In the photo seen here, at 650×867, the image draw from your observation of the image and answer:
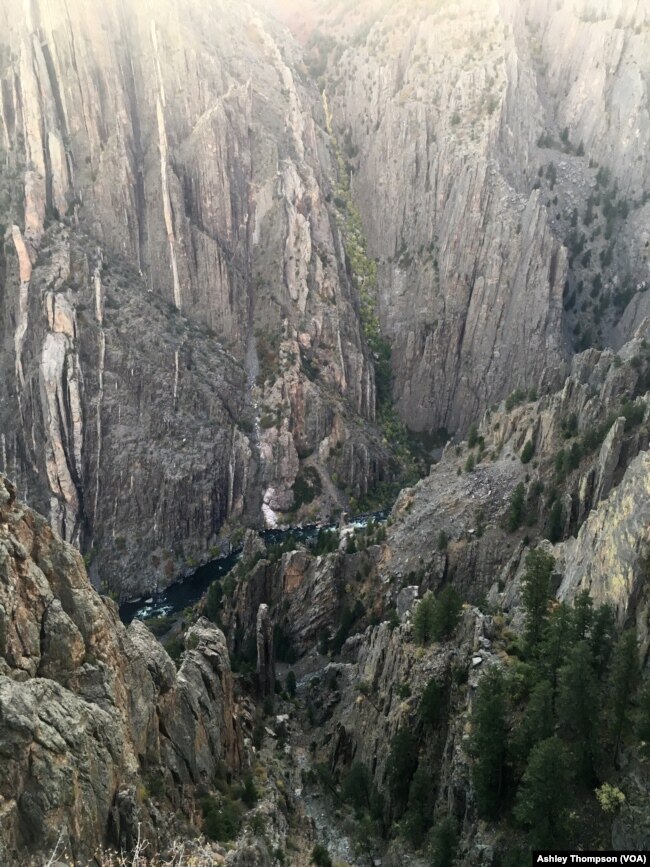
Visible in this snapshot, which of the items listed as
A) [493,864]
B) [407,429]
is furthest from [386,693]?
[407,429]

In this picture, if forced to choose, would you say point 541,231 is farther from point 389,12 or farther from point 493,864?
point 493,864

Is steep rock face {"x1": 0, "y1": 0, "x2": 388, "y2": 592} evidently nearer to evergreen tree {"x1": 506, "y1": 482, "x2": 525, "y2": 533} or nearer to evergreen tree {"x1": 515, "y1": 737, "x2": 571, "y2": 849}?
evergreen tree {"x1": 506, "y1": 482, "x2": 525, "y2": 533}

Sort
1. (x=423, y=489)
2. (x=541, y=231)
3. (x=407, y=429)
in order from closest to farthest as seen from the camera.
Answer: (x=423, y=489) < (x=541, y=231) < (x=407, y=429)

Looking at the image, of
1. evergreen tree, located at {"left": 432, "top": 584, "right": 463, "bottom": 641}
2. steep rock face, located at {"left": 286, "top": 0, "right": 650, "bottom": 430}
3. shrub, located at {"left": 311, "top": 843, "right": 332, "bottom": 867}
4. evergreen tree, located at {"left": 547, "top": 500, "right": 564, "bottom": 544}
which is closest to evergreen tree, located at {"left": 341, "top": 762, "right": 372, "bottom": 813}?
shrub, located at {"left": 311, "top": 843, "right": 332, "bottom": 867}

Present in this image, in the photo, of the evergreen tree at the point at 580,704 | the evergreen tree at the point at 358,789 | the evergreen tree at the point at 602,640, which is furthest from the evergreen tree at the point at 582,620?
the evergreen tree at the point at 358,789

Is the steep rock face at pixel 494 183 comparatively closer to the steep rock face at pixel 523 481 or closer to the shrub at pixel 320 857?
the steep rock face at pixel 523 481
